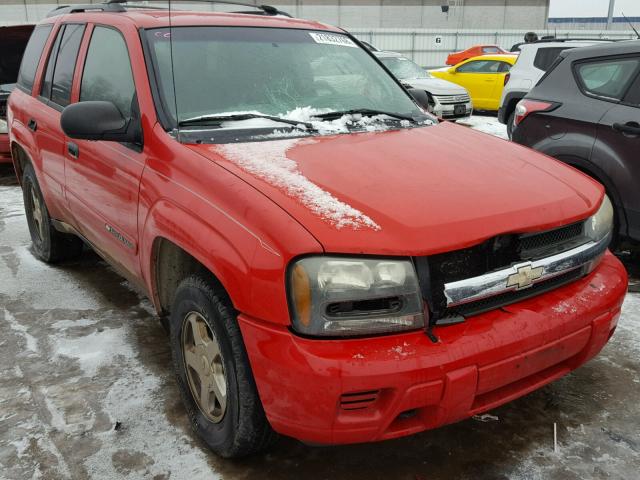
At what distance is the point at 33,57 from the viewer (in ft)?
14.6

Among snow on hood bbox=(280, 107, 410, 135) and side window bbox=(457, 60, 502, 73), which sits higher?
snow on hood bbox=(280, 107, 410, 135)

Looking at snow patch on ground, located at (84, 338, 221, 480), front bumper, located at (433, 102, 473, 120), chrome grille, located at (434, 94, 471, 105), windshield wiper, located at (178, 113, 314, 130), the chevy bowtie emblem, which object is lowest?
front bumper, located at (433, 102, 473, 120)

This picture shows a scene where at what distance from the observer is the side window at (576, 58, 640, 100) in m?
4.29

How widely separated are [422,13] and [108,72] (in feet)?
136

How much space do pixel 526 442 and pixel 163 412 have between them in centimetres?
160

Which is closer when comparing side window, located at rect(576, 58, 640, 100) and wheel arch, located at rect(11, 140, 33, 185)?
side window, located at rect(576, 58, 640, 100)

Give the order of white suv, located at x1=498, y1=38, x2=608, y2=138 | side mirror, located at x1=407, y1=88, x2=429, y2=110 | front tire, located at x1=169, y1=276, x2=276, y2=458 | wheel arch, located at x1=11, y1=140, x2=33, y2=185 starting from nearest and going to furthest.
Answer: front tire, located at x1=169, y1=276, x2=276, y2=458 → side mirror, located at x1=407, y1=88, x2=429, y2=110 → wheel arch, located at x1=11, y1=140, x2=33, y2=185 → white suv, located at x1=498, y1=38, x2=608, y2=138

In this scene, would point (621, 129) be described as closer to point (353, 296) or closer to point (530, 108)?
point (530, 108)

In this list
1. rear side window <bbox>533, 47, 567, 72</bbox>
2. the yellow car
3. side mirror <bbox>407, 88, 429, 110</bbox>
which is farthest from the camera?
the yellow car

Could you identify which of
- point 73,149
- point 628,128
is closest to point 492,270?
point 73,149

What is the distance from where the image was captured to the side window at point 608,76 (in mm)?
4289

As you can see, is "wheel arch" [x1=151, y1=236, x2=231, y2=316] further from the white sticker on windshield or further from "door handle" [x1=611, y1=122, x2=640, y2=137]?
"door handle" [x1=611, y1=122, x2=640, y2=137]

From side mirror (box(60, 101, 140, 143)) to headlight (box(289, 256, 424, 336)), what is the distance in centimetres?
128

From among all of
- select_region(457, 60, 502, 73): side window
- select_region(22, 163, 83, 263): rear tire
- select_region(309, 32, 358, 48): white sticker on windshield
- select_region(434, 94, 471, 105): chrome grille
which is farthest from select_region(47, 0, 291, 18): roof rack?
select_region(457, 60, 502, 73): side window
